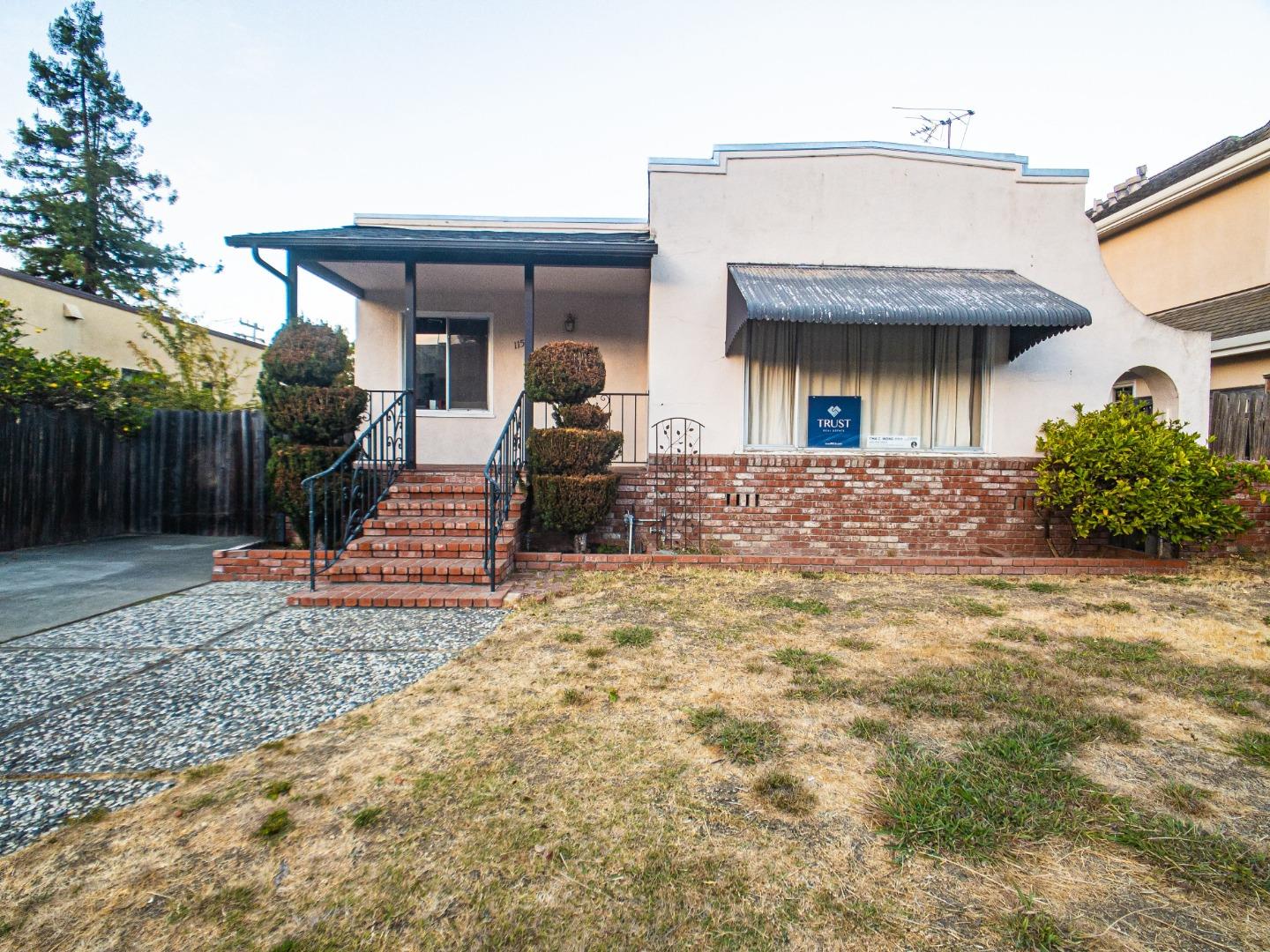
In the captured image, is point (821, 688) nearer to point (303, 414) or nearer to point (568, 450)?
point (568, 450)

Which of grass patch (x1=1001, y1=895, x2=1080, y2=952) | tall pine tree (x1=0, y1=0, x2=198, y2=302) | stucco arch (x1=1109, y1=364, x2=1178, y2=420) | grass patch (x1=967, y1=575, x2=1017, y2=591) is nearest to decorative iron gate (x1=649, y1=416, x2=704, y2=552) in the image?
grass patch (x1=967, y1=575, x2=1017, y2=591)

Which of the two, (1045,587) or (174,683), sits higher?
(1045,587)

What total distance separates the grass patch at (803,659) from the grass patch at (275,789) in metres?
2.65

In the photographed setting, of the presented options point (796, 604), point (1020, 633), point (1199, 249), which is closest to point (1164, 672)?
point (1020, 633)

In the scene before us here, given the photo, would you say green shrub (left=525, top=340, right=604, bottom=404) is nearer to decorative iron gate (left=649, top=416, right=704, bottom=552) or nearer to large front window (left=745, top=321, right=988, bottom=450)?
decorative iron gate (left=649, top=416, right=704, bottom=552)

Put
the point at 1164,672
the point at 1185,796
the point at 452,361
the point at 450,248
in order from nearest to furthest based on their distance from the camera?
the point at 1185,796 < the point at 1164,672 < the point at 450,248 < the point at 452,361

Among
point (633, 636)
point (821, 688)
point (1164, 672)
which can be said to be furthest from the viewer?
point (633, 636)

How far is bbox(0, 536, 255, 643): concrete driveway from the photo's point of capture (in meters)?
4.58

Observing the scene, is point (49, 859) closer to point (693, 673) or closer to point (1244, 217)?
point (693, 673)

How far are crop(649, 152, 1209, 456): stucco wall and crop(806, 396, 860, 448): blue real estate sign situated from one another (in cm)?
104

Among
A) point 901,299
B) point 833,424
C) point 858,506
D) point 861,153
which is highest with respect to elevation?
point 861,153

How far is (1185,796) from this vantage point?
2170 millimetres

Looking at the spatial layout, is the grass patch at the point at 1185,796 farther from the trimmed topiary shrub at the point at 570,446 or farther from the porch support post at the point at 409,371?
the porch support post at the point at 409,371

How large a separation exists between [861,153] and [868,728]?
7.47m
